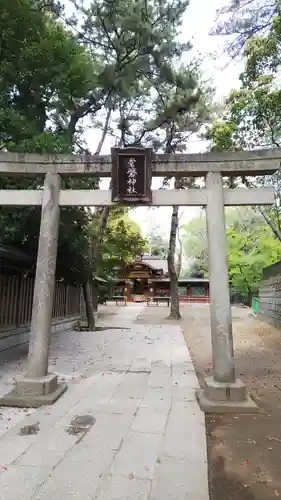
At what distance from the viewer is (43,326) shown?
5289 millimetres

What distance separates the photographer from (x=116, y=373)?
6.84 metres

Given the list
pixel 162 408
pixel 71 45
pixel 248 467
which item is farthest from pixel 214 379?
pixel 71 45

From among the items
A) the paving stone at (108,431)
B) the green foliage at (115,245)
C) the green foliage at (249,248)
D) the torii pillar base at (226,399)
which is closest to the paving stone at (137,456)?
the paving stone at (108,431)

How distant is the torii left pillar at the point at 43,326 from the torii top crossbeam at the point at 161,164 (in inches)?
10.4

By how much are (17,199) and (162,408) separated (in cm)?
406

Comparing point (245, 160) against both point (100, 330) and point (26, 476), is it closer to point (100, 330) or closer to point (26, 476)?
point (26, 476)

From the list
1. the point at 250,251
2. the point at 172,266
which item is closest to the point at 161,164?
the point at 172,266

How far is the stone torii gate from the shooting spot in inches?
198

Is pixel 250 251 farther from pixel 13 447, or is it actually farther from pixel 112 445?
pixel 13 447

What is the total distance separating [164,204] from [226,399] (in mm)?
3182

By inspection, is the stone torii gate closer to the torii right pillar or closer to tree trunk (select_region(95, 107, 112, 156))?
the torii right pillar

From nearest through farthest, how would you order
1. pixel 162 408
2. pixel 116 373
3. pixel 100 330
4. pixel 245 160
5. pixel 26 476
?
pixel 26 476 < pixel 162 408 < pixel 245 160 < pixel 116 373 < pixel 100 330

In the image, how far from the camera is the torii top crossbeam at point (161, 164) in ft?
18.2

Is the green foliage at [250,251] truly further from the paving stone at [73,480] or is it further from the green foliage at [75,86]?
the paving stone at [73,480]
